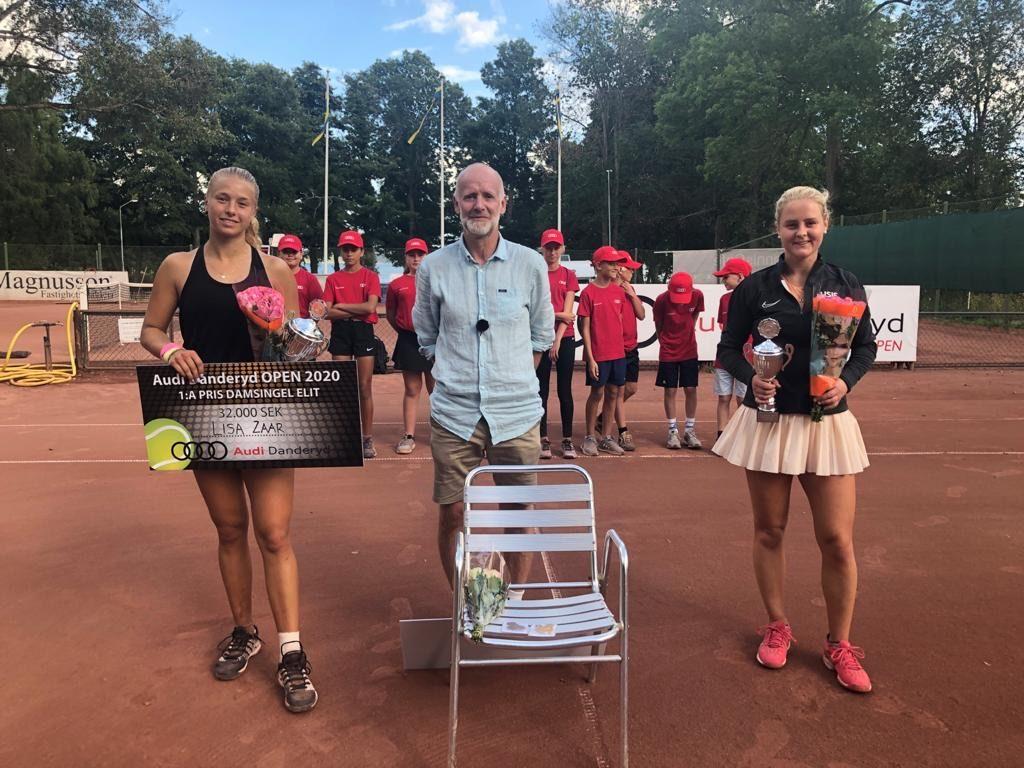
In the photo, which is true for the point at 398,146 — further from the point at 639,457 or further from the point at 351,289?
the point at 639,457

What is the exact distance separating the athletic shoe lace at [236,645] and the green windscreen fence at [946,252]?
2071 centimetres

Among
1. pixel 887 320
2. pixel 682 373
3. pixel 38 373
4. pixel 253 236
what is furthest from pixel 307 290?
pixel 887 320

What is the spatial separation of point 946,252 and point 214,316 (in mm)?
22646

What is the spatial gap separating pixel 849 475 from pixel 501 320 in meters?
1.53

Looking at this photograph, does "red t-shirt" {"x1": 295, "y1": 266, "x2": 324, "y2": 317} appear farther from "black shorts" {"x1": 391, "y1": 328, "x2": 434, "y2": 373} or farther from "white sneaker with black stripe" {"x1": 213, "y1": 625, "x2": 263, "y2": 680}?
"white sneaker with black stripe" {"x1": 213, "y1": 625, "x2": 263, "y2": 680}

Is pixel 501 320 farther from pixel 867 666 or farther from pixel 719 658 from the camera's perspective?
pixel 867 666

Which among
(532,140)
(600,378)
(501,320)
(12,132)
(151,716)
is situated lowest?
(151,716)

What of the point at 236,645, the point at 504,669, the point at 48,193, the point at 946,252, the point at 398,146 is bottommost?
the point at 504,669

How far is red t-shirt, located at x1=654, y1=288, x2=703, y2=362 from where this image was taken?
7.27 meters

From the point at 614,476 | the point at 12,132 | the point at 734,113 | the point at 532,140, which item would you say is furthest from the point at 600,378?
the point at 532,140

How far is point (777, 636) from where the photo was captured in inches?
125

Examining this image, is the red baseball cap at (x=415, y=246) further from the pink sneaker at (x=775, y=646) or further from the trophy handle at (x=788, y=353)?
the pink sneaker at (x=775, y=646)

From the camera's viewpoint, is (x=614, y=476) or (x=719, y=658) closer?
(x=719, y=658)

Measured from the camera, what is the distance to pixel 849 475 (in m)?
2.92
